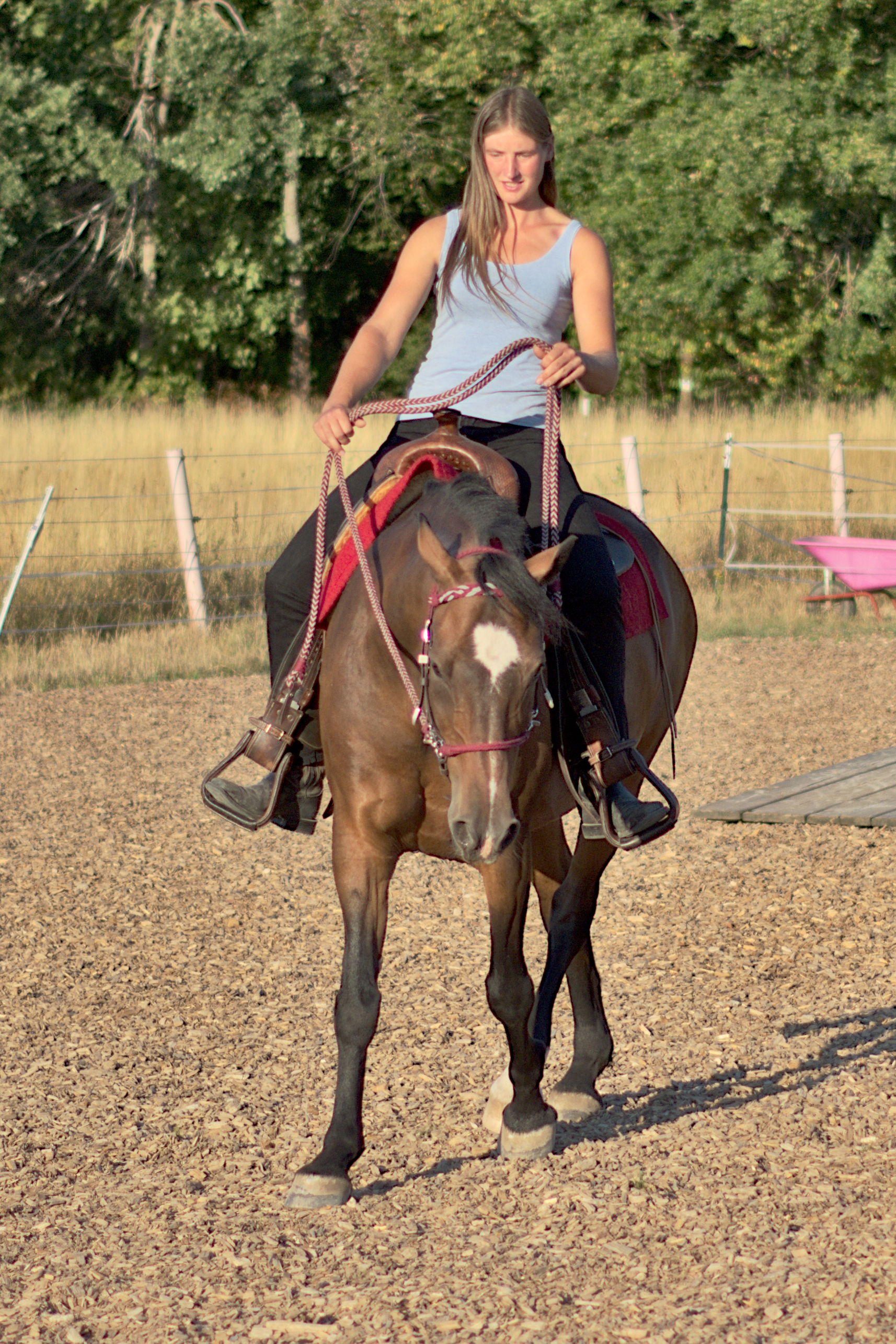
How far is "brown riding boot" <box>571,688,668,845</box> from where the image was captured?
13.4 feet

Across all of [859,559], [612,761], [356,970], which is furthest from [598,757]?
[859,559]

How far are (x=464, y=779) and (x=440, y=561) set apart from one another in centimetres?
45

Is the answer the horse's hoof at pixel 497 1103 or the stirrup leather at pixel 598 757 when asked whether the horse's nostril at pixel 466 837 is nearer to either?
the stirrup leather at pixel 598 757

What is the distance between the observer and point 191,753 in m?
9.83

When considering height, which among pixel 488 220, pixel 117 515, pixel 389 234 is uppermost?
pixel 389 234

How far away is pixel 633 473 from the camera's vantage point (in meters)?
15.7

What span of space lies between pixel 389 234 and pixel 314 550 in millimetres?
27489

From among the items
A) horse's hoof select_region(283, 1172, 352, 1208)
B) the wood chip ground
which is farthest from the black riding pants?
horse's hoof select_region(283, 1172, 352, 1208)

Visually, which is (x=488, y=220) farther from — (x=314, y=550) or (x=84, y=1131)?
(x=84, y=1131)

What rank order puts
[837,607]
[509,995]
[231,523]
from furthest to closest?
[231,523] < [837,607] < [509,995]

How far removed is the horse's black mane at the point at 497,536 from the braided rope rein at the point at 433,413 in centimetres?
29

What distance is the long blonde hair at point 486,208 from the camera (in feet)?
13.3

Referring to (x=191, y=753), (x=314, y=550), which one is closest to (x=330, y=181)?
(x=191, y=753)

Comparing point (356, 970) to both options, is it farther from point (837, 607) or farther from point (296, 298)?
point (296, 298)
